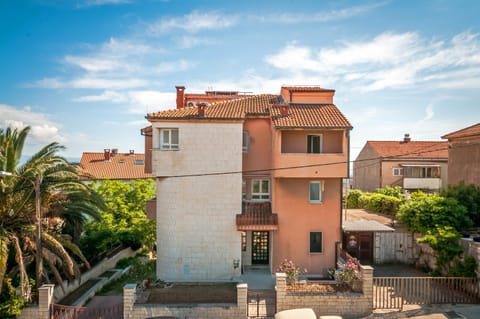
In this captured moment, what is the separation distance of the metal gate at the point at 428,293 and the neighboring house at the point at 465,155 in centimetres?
1278

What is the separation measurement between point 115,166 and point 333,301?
43333 mm

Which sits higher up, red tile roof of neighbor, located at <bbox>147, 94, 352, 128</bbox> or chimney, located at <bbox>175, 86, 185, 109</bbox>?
chimney, located at <bbox>175, 86, 185, 109</bbox>

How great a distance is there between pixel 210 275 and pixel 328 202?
8.08 metres

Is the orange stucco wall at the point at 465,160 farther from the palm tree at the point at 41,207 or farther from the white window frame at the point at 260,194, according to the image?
the palm tree at the point at 41,207

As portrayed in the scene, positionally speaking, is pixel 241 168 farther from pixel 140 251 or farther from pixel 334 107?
pixel 140 251

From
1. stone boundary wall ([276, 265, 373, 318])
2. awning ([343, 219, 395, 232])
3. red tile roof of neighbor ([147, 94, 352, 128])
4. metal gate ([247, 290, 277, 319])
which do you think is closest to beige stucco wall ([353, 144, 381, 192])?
awning ([343, 219, 395, 232])

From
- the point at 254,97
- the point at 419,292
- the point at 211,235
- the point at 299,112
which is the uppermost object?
the point at 254,97

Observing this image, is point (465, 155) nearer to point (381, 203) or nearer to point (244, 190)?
point (381, 203)

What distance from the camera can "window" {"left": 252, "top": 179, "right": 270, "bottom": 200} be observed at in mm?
18562

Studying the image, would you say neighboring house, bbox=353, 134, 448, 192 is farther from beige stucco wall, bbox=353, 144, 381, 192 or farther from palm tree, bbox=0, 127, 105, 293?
palm tree, bbox=0, 127, 105, 293

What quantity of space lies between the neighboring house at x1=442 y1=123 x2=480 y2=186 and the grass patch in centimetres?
2538

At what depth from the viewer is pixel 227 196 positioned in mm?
17406

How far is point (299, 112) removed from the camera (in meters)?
18.5

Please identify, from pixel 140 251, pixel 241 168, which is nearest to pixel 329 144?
pixel 241 168
